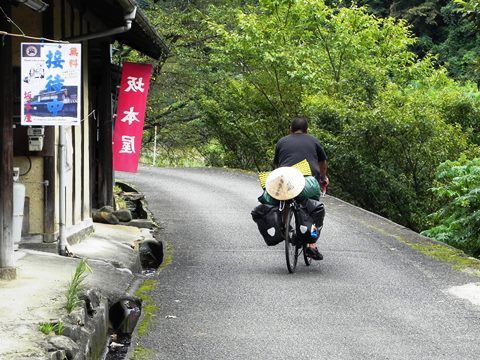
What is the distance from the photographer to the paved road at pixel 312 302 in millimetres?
6691

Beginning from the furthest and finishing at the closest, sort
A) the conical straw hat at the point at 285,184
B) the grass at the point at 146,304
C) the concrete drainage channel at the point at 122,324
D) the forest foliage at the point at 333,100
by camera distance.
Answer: the forest foliage at the point at 333,100 → the conical straw hat at the point at 285,184 → the grass at the point at 146,304 → the concrete drainage channel at the point at 122,324

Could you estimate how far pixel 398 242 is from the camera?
13117mm

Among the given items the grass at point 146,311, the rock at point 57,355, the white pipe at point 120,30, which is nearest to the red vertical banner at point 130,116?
the white pipe at point 120,30

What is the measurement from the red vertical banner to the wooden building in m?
0.55

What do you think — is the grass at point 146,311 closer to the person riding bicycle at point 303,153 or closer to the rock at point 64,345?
the rock at point 64,345

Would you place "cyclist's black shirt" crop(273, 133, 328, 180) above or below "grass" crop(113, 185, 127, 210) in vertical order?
above

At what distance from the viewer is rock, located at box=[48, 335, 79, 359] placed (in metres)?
5.38

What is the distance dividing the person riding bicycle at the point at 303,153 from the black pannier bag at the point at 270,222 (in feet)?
2.60

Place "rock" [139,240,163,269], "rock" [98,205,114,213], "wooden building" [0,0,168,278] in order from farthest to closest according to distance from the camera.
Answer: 1. "rock" [98,205,114,213]
2. "rock" [139,240,163,269]
3. "wooden building" [0,0,168,278]

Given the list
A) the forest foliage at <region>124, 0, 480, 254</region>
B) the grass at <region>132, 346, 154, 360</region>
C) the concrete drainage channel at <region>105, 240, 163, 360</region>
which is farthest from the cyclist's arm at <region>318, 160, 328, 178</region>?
the grass at <region>132, 346, 154, 360</region>

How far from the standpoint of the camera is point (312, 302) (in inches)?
332

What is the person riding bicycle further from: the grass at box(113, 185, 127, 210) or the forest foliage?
the grass at box(113, 185, 127, 210)

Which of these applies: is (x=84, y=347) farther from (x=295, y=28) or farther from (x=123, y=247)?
(x=295, y=28)

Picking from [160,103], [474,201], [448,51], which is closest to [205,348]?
[474,201]
